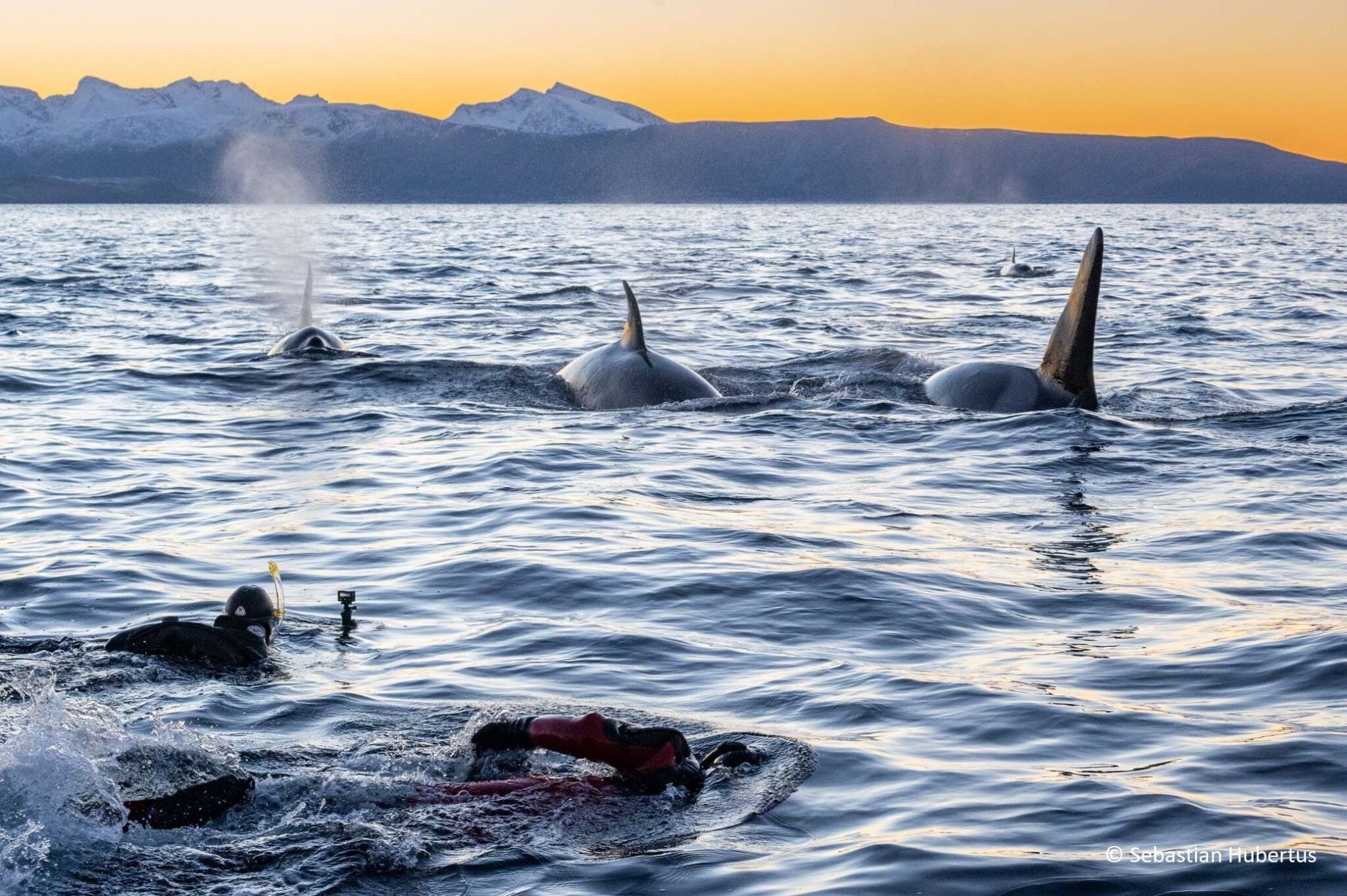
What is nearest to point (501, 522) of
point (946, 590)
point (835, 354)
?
point (946, 590)

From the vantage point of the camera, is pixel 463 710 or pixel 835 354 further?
pixel 835 354

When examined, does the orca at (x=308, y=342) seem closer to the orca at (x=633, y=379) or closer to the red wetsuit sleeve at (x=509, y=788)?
the orca at (x=633, y=379)

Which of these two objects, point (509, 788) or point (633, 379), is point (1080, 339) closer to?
point (633, 379)

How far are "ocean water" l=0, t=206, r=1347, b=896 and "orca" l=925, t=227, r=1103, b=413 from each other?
40cm

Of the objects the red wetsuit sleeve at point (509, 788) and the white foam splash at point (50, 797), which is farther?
the red wetsuit sleeve at point (509, 788)

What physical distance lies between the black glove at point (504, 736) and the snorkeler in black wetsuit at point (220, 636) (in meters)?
2.38

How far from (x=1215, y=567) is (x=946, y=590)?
2207mm

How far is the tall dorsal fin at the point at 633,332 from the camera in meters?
19.0

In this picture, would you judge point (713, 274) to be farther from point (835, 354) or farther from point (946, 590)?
point (946, 590)

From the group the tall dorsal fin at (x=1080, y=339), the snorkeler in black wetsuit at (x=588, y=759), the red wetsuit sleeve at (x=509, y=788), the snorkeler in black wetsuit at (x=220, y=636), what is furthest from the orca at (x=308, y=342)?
the red wetsuit sleeve at (x=509, y=788)

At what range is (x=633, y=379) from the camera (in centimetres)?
1934

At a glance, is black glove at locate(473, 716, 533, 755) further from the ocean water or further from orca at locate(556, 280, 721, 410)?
orca at locate(556, 280, 721, 410)

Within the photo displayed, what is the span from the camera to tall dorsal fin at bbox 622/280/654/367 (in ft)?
62.2

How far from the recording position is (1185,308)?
3688 centimetres
